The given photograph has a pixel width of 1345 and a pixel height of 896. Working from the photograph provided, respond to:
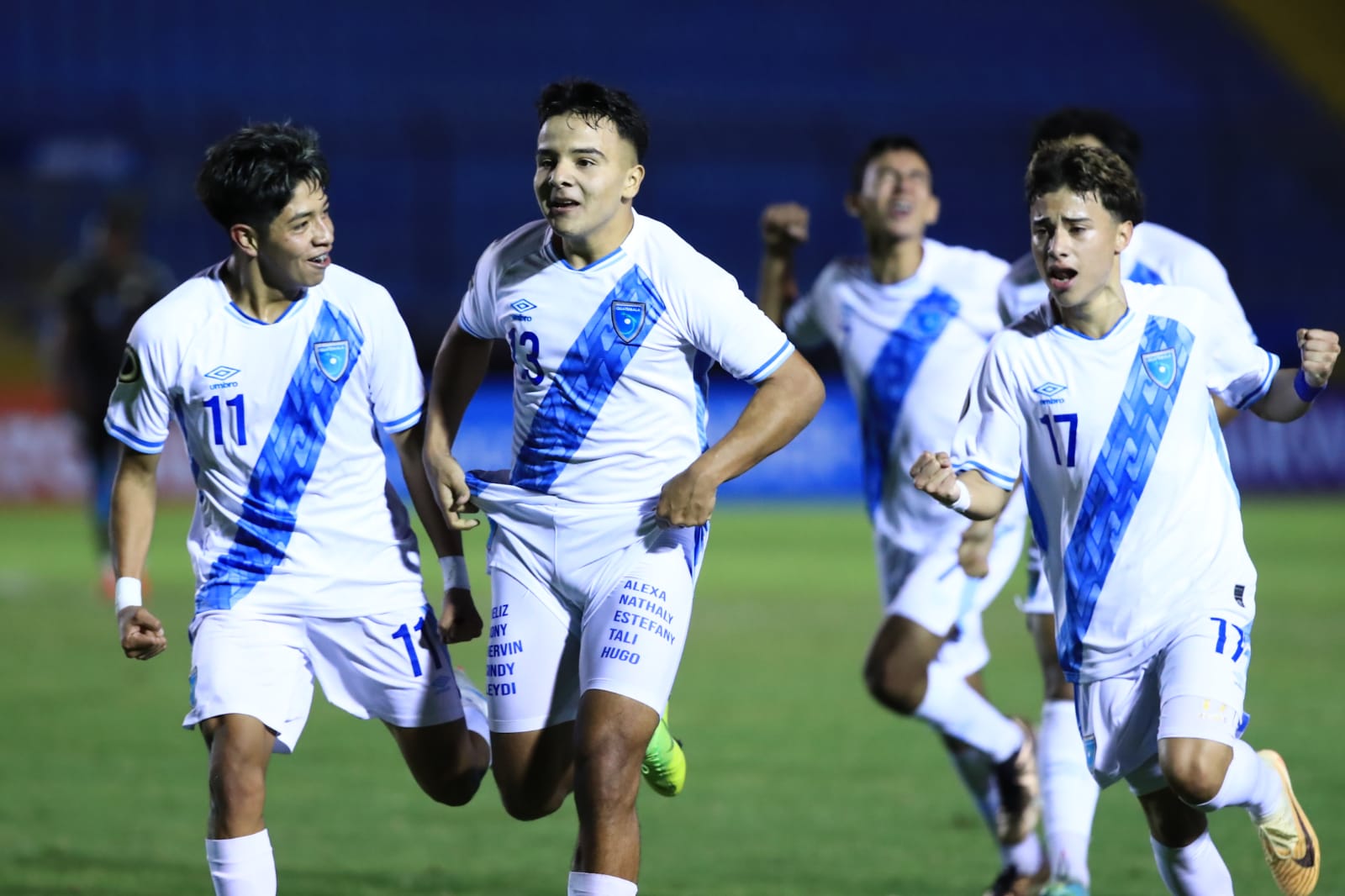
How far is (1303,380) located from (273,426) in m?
2.63

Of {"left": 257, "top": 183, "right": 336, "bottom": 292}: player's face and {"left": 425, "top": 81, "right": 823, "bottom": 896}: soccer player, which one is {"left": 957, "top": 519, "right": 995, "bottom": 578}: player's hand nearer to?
{"left": 425, "top": 81, "right": 823, "bottom": 896}: soccer player

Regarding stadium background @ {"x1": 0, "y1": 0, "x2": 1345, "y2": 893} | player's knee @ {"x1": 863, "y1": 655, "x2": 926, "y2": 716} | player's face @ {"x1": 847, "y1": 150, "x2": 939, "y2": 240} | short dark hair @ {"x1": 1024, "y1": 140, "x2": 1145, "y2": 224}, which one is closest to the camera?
short dark hair @ {"x1": 1024, "y1": 140, "x2": 1145, "y2": 224}

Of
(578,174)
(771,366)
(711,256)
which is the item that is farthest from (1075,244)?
(711,256)

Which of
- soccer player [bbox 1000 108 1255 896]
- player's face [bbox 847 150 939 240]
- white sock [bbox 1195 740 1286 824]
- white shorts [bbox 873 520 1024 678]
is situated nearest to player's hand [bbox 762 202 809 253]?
player's face [bbox 847 150 939 240]

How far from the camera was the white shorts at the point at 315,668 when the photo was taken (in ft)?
15.3

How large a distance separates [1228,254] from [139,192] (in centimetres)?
1362

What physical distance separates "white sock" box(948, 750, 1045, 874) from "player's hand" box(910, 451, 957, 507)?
186 centimetres

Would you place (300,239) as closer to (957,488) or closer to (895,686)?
(957,488)

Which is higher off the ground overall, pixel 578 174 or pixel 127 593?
pixel 578 174

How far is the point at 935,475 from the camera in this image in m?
4.37

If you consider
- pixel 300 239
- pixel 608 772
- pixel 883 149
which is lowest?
pixel 608 772

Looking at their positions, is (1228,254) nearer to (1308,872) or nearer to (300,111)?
(300,111)

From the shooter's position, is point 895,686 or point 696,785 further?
point 696,785

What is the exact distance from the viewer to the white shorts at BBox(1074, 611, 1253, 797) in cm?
429
